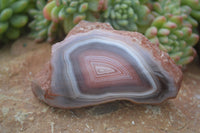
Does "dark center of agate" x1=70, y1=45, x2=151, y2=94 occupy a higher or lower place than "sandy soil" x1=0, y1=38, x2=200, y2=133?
higher

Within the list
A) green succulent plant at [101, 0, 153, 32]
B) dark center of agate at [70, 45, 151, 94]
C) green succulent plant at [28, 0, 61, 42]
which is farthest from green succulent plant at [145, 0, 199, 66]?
green succulent plant at [28, 0, 61, 42]

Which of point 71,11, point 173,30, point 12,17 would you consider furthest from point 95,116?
point 12,17

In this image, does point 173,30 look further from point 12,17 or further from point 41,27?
point 12,17

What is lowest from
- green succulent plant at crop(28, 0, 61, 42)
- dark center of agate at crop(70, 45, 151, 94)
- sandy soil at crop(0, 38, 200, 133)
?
sandy soil at crop(0, 38, 200, 133)

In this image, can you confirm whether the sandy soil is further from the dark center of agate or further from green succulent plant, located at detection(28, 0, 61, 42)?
green succulent plant, located at detection(28, 0, 61, 42)

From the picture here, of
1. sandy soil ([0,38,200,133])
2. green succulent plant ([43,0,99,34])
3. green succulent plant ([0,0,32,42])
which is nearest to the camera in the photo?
sandy soil ([0,38,200,133])

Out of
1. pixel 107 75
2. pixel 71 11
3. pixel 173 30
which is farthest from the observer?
pixel 173 30
